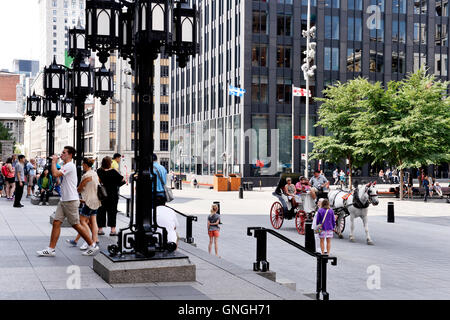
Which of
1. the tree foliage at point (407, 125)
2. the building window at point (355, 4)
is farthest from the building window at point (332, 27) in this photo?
the tree foliage at point (407, 125)

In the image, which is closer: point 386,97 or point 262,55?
point 386,97

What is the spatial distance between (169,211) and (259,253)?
1635mm

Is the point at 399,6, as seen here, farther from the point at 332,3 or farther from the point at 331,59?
the point at 331,59

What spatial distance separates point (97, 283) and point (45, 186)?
1434 cm

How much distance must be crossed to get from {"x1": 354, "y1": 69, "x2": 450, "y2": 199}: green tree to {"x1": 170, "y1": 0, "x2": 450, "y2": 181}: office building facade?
2016cm

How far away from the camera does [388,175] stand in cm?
6156

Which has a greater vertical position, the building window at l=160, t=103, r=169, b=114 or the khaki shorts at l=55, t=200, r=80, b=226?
the building window at l=160, t=103, r=169, b=114

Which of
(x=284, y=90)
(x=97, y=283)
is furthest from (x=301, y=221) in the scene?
(x=284, y=90)

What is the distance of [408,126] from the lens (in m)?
34.7

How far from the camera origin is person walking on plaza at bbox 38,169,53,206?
67.1 ft

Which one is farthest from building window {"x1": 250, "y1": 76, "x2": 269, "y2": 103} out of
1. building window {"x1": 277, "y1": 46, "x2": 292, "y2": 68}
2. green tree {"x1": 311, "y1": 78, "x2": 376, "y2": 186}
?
green tree {"x1": 311, "y1": 78, "x2": 376, "y2": 186}

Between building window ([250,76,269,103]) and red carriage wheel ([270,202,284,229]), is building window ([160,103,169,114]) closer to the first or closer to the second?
building window ([250,76,269,103])

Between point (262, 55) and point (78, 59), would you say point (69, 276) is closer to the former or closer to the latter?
point (78, 59)
